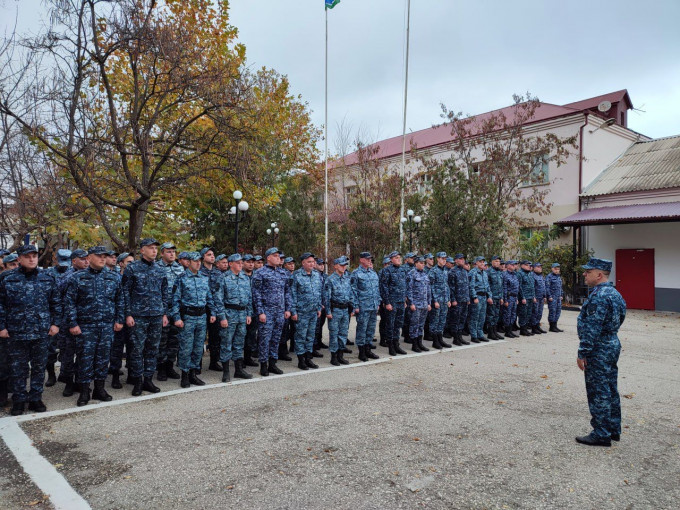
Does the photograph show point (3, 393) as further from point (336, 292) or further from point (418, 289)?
point (418, 289)

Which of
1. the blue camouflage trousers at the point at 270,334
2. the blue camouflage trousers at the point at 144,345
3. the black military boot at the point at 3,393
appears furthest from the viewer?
the blue camouflage trousers at the point at 270,334

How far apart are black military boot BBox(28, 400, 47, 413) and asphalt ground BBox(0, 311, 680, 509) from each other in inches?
12.8

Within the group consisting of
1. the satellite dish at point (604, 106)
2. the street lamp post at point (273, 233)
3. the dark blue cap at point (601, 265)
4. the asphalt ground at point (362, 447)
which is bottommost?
the asphalt ground at point (362, 447)

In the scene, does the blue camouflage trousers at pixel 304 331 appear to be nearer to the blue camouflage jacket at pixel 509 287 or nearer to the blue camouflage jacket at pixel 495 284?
the blue camouflage jacket at pixel 495 284

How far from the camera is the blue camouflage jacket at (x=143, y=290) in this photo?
600cm

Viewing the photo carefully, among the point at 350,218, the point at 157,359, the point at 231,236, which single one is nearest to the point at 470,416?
the point at 157,359

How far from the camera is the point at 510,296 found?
36.6 feet

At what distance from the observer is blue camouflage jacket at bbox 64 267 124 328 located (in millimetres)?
5520

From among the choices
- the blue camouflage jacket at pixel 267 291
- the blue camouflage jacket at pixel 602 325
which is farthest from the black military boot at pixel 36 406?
the blue camouflage jacket at pixel 602 325

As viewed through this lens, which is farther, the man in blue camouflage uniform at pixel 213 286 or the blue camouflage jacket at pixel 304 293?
the blue camouflage jacket at pixel 304 293

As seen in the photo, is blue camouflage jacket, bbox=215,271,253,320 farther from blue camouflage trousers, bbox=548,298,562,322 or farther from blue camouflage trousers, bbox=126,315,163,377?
blue camouflage trousers, bbox=548,298,562,322

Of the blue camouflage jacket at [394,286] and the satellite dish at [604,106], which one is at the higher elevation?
the satellite dish at [604,106]

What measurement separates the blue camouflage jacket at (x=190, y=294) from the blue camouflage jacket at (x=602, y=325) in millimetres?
4731

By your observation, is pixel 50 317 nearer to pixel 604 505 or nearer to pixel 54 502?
pixel 54 502
